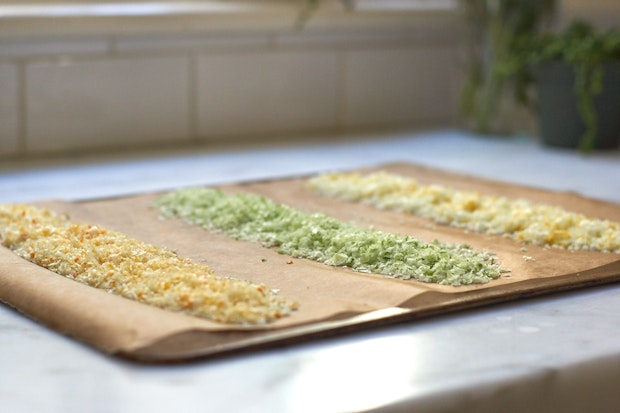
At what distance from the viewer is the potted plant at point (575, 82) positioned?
2.55 m

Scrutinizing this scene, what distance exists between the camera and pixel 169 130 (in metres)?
2.71

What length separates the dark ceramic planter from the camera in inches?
103

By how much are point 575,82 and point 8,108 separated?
1.36 metres

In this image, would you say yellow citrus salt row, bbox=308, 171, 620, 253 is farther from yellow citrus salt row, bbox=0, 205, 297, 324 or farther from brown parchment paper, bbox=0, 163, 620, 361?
yellow citrus salt row, bbox=0, 205, 297, 324

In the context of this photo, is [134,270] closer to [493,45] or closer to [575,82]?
[575,82]

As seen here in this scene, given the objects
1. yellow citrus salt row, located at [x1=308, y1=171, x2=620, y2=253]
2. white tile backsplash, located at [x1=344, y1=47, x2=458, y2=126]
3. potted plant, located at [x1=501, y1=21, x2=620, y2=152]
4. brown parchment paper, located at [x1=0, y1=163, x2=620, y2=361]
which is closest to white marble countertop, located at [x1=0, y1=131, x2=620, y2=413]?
brown parchment paper, located at [x1=0, y1=163, x2=620, y2=361]

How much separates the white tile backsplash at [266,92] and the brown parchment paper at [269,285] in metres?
0.91

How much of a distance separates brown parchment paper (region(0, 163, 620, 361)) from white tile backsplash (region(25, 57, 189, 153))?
0.69 meters

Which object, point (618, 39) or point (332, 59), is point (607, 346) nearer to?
point (618, 39)

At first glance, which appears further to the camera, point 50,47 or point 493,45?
point 493,45

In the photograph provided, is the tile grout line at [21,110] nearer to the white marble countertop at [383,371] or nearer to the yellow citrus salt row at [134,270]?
the yellow citrus salt row at [134,270]

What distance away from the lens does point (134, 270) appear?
1.38 metres

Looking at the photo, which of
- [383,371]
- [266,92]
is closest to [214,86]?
[266,92]

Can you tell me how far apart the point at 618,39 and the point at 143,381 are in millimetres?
1840
